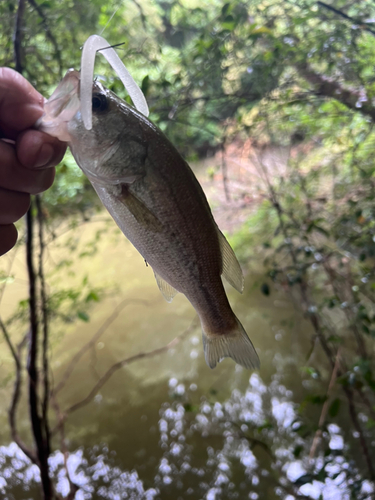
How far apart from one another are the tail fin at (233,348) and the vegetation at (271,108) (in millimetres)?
819

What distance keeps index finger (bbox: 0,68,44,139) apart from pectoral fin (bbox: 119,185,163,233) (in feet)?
0.90

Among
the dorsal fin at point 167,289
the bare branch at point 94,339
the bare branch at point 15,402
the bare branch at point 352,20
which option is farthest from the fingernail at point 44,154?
the bare branch at point 94,339

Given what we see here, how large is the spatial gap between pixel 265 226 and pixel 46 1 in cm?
263

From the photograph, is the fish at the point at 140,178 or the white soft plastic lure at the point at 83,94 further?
the fish at the point at 140,178

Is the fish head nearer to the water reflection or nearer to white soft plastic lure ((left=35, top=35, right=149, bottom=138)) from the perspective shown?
white soft plastic lure ((left=35, top=35, right=149, bottom=138))

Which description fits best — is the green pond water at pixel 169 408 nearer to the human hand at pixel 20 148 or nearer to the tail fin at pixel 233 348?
the tail fin at pixel 233 348

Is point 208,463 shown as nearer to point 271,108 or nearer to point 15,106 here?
point 15,106

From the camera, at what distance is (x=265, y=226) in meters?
3.30

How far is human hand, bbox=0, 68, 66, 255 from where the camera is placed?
634mm

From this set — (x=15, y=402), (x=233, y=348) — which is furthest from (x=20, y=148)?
(x=15, y=402)

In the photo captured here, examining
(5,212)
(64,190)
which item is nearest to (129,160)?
(5,212)

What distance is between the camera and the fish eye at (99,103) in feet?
2.00

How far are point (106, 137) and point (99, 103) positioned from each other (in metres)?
0.07

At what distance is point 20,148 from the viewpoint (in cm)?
63
